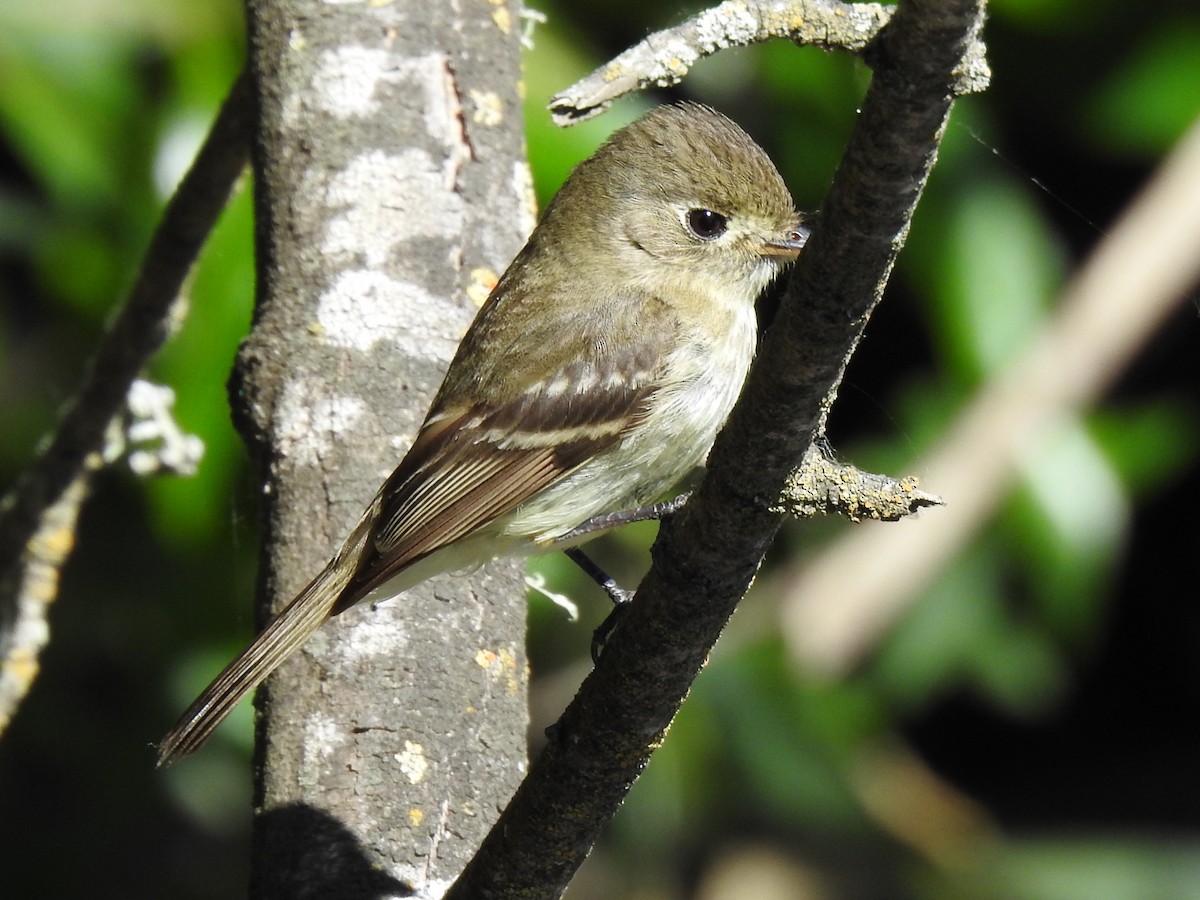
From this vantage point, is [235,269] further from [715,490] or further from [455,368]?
[715,490]

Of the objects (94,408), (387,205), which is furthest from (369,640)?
(94,408)

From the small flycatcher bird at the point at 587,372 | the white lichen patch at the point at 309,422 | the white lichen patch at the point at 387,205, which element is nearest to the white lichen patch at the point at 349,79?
the white lichen patch at the point at 387,205

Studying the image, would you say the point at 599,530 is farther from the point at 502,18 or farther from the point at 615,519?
the point at 502,18

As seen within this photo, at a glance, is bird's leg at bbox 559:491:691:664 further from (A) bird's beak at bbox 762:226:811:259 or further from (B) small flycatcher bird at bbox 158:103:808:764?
(A) bird's beak at bbox 762:226:811:259

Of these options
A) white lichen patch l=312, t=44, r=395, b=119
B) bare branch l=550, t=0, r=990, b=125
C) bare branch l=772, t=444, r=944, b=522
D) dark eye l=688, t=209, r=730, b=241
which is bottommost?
dark eye l=688, t=209, r=730, b=241

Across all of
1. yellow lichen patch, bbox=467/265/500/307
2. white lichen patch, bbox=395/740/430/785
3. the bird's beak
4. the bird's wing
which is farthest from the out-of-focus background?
white lichen patch, bbox=395/740/430/785

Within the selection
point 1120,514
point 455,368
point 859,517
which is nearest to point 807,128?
point 1120,514

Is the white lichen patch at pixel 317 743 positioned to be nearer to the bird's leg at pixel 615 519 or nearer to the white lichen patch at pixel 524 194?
the bird's leg at pixel 615 519
